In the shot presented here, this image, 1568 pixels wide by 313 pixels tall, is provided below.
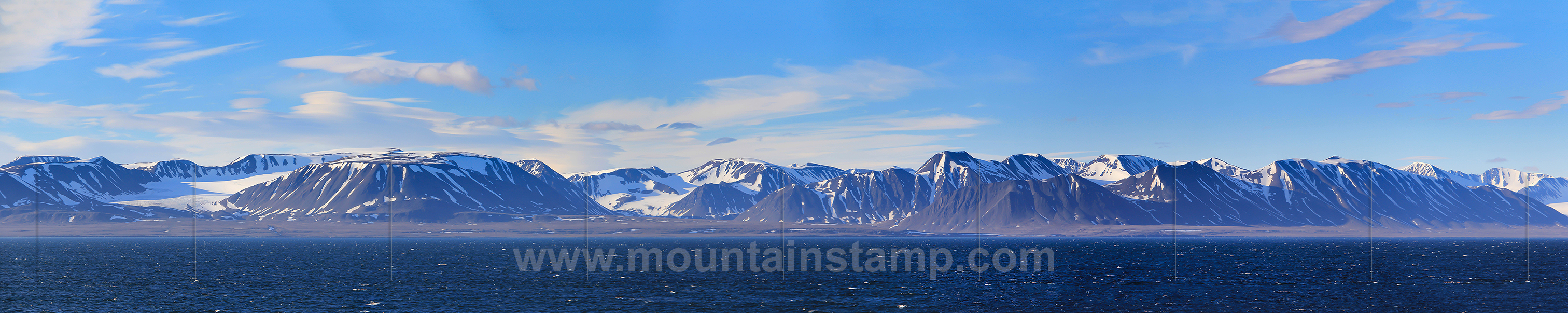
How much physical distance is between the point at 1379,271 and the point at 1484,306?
87383 millimetres

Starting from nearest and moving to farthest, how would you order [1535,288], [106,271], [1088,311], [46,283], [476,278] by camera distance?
[1088,311] → [1535,288] → [46,283] → [476,278] → [106,271]

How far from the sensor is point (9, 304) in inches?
4756

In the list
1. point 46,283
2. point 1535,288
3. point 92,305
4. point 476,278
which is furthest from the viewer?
point 476,278

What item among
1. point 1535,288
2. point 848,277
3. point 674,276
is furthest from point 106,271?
point 1535,288

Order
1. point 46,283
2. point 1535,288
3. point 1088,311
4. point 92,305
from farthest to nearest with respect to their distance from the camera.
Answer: point 46,283 → point 1535,288 → point 92,305 → point 1088,311

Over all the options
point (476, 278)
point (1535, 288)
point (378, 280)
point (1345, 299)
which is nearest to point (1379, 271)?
point (1535, 288)

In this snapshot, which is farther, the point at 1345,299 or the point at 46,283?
the point at 46,283

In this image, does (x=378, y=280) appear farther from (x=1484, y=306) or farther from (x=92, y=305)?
(x=1484, y=306)

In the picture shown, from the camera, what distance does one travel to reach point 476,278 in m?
168

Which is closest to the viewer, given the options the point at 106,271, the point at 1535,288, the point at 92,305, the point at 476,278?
the point at 92,305

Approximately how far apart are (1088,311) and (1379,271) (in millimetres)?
120704

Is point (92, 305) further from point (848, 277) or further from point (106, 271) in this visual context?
point (848, 277)

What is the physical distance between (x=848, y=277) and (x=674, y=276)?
30.2 metres

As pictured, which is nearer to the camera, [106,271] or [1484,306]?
[1484,306]
